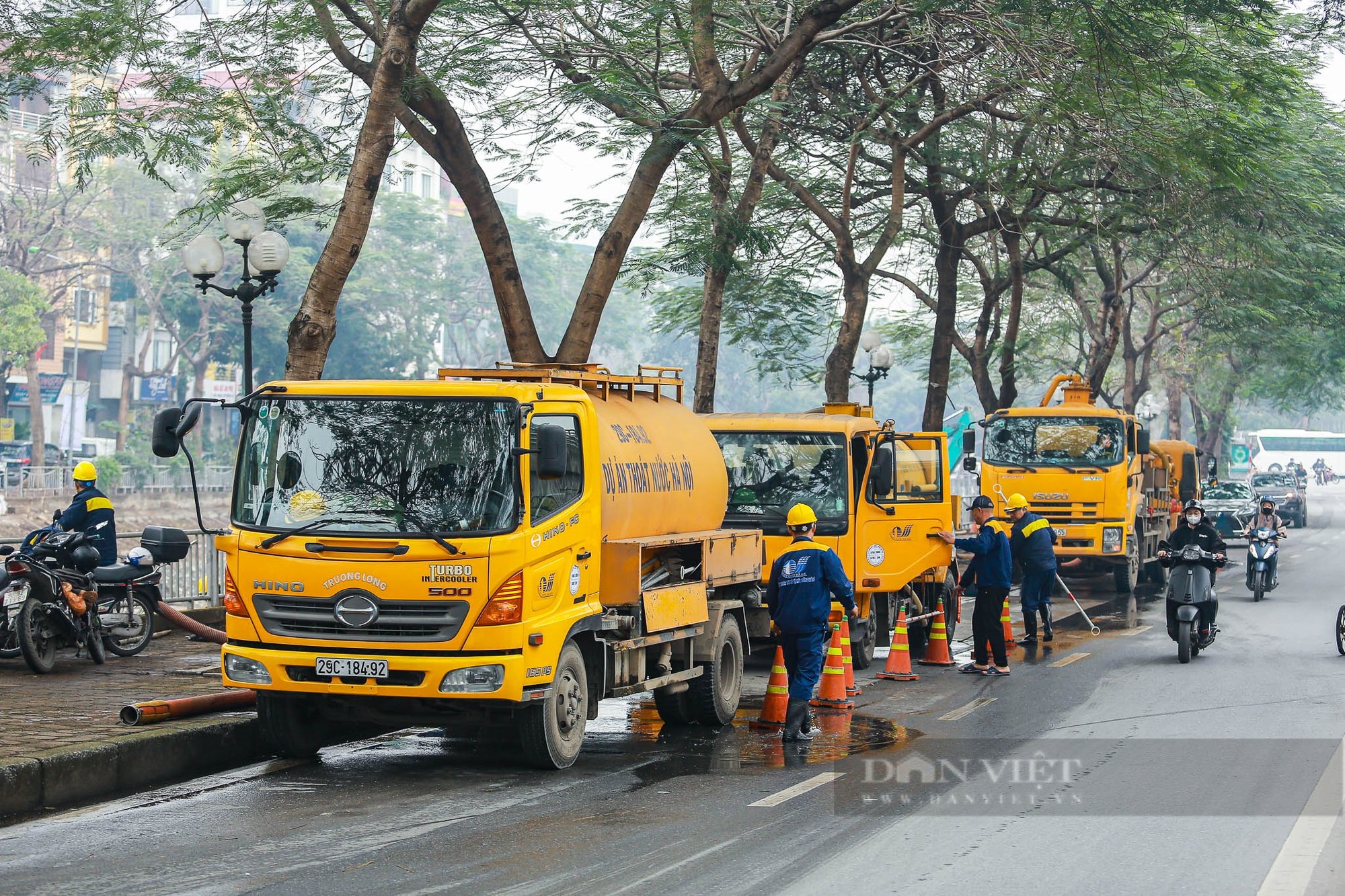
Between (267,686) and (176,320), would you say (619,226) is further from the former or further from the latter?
(176,320)

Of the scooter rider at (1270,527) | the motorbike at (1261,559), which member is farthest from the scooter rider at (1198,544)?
the scooter rider at (1270,527)

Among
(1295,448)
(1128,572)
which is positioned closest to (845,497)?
(1128,572)

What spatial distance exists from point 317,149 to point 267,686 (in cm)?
908

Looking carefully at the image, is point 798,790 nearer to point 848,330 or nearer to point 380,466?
point 380,466

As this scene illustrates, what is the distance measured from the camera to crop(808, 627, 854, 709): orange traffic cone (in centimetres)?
1238

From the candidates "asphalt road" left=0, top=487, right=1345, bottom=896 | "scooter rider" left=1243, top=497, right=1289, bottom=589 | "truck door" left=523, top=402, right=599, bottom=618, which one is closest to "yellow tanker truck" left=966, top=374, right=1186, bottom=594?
"scooter rider" left=1243, top=497, right=1289, bottom=589

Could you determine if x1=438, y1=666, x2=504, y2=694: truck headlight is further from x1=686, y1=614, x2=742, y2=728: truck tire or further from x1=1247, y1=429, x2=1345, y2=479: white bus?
x1=1247, y1=429, x2=1345, y2=479: white bus

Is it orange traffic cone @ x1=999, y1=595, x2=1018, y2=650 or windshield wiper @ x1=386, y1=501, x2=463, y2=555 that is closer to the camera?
windshield wiper @ x1=386, y1=501, x2=463, y2=555

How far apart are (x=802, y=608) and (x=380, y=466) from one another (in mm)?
3323

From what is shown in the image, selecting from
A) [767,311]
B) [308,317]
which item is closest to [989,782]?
[308,317]

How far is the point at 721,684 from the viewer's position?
1203 centimetres

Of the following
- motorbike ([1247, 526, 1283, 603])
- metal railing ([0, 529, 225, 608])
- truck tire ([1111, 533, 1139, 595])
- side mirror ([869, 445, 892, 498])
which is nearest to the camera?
side mirror ([869, 445, 892, 498])

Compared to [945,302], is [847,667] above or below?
below

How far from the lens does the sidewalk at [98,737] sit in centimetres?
871
